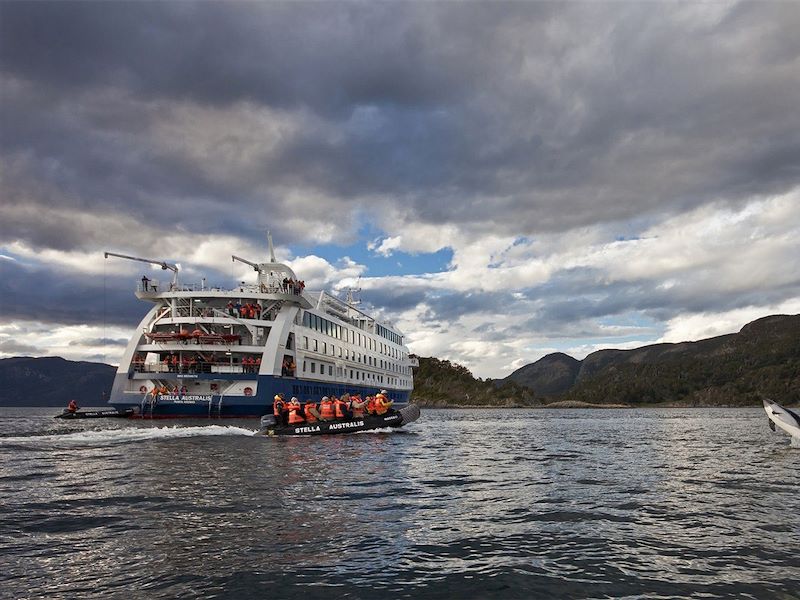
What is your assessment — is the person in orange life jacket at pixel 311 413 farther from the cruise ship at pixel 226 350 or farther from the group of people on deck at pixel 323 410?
the cruise ship at pixel 226 350

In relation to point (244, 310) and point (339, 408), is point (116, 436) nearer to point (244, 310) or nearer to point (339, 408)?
point (339, 408)

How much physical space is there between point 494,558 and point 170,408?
42839 mm

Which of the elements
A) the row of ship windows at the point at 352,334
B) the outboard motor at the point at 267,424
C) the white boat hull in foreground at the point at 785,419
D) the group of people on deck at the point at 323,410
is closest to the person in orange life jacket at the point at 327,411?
the group of people on deck at the point at 323,410

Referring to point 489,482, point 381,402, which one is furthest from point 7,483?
point 381,402

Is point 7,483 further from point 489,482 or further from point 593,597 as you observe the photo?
point 593,597

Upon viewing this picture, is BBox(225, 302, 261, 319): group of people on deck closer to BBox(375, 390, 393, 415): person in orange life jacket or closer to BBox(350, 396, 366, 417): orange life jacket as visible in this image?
BBox(350, 396, 366, 417): orange life jacket

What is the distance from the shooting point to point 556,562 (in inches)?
340

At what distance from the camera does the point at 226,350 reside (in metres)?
48.4

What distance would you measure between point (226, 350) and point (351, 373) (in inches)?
902

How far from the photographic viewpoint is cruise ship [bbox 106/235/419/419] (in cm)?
4772

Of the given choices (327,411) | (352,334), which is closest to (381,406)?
(327,411)

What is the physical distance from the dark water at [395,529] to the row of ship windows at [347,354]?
35.8 meters

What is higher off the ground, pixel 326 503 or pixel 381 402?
pixel 381 402

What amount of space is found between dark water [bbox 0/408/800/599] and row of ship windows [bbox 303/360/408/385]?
35416 millimetres
